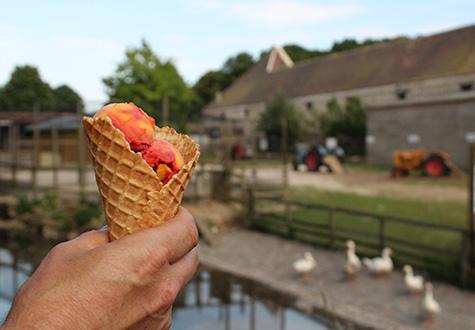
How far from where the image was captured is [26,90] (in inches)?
2635

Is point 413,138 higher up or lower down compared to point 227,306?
higher up

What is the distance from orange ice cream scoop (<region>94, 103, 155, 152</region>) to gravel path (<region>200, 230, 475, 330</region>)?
4.57 metres

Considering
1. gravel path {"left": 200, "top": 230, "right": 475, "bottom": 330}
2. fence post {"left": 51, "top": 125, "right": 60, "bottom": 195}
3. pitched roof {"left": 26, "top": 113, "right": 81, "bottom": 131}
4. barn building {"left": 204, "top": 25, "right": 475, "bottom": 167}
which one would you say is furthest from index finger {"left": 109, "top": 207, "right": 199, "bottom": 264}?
pitched roof {"left": 26, "top": 113, "right": 81, "bottom": 131}

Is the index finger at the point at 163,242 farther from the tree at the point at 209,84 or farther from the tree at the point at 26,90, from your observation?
the tree at the point at 26,90

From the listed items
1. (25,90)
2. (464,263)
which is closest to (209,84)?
(25,90)

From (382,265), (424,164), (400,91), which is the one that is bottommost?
(382,265)

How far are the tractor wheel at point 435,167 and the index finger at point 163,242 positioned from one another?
19879mm

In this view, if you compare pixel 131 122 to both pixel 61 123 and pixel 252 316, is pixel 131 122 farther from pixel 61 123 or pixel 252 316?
pixel 61 123

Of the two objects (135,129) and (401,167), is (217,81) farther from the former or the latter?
(135,129)

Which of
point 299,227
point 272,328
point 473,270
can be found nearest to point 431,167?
point 299,227

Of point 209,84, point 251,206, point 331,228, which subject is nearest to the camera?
point 331,228

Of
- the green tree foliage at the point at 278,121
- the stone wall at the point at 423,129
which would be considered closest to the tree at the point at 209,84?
the green tree foliage at the point at 278,121

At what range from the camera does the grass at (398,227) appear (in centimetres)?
912

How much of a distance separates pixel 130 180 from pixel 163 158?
0.12 meters
